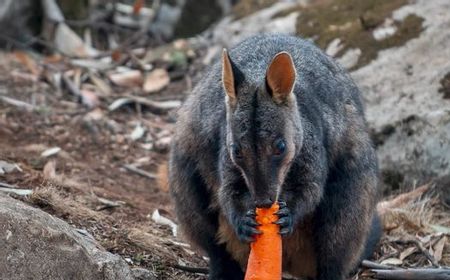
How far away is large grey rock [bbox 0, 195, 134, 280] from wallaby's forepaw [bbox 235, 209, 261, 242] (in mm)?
666

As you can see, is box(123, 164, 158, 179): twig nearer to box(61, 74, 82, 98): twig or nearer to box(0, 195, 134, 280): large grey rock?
box(61, 74, 82, 98): twig

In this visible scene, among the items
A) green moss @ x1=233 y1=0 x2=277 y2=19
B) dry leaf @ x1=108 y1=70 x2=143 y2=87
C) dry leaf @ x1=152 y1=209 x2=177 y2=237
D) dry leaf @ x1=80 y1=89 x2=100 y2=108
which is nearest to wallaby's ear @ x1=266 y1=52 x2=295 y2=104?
dry leaf @ x1=152 y1=209 x2=177 y2=237

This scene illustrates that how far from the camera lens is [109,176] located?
7.93 meters

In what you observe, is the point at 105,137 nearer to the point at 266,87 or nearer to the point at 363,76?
the point at 363,76

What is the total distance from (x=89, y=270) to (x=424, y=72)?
395 centimetres

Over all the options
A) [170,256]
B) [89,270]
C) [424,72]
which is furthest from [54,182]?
[424,72]

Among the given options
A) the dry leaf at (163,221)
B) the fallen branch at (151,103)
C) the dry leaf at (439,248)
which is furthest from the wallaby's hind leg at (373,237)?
the fallen branch at (151,103)

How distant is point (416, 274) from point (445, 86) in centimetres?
215

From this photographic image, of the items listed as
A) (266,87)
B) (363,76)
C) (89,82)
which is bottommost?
(89,82)

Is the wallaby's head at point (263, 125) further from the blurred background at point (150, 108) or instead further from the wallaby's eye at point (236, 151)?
the blurred background at point (150, 108)

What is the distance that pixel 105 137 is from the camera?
888cm

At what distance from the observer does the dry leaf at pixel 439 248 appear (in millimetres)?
6562

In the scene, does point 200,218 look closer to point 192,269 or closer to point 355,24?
point 192,269

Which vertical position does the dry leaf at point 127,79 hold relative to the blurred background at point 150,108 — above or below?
below
